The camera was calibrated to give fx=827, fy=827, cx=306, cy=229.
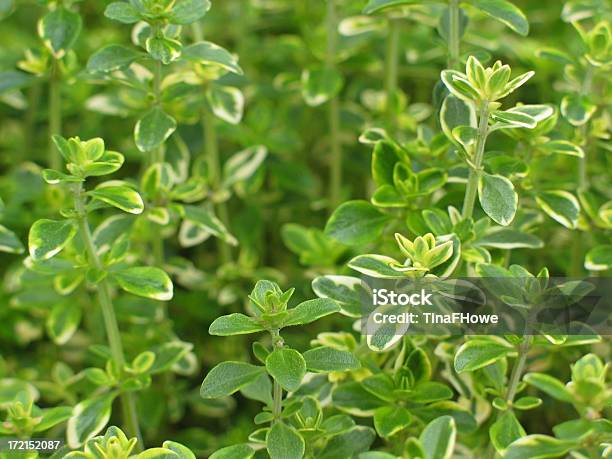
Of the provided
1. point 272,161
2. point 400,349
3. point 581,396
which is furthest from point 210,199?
point 581,396

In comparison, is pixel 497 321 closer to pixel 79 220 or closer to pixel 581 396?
pixel 581 396

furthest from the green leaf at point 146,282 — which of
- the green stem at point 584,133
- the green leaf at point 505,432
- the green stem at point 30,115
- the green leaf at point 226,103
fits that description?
the green stem at point 30,115

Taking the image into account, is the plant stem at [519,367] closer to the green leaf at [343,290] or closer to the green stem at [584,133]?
the green leaf at [343,290]

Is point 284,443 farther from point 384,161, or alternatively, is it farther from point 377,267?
point 384,161

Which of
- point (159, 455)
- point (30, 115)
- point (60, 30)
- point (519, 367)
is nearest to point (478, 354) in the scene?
point (519, 367)

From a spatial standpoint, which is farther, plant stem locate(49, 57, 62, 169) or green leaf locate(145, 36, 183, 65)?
plant stem locate(49, 57, 62, 169)

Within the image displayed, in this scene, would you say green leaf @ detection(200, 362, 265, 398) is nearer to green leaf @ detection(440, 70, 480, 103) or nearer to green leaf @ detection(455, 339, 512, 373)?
green leaf @ detection(455, 339, 512, 373)

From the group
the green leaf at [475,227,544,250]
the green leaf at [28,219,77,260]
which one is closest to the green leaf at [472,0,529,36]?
the green leaf at [475,227,544,250]
